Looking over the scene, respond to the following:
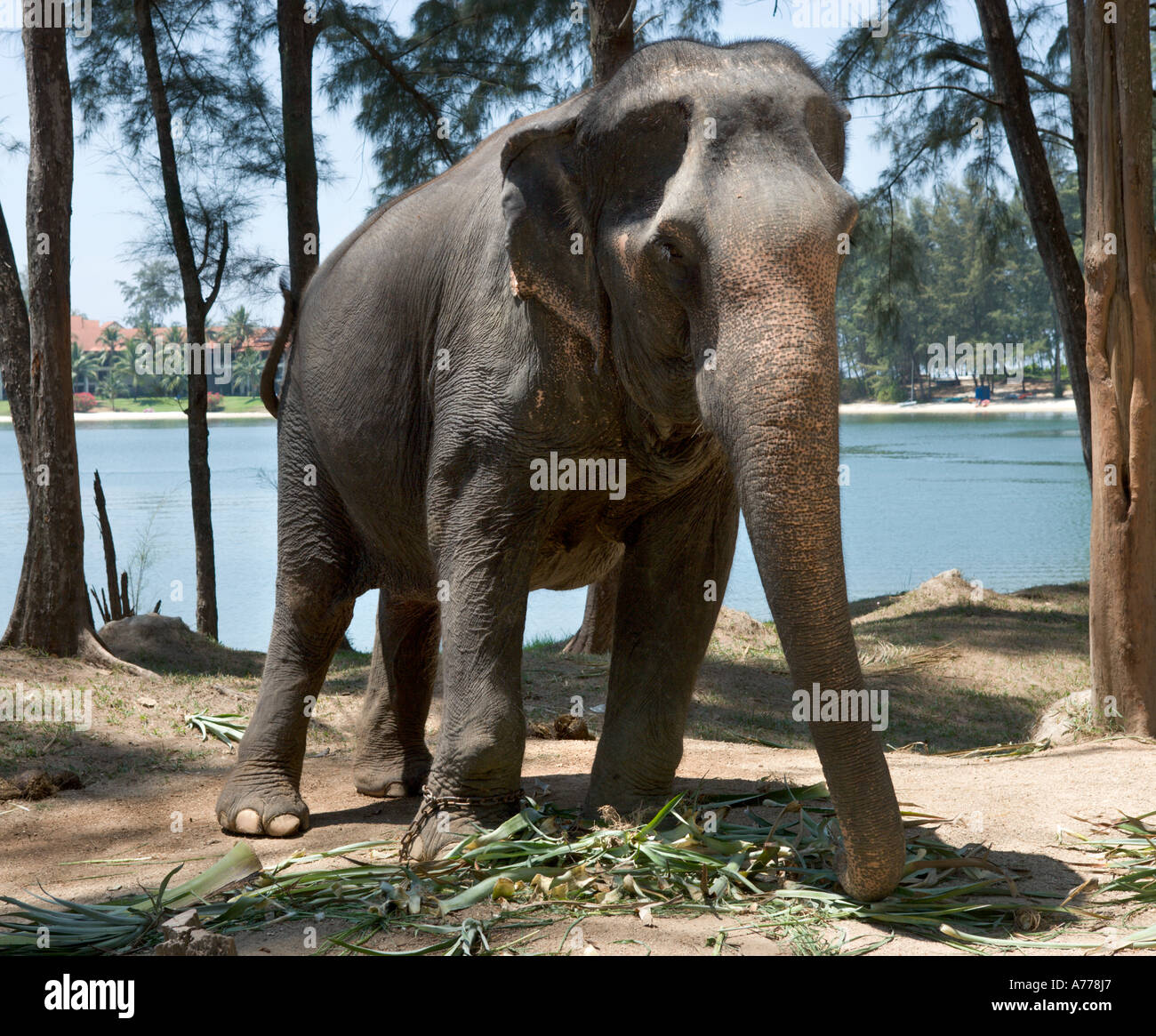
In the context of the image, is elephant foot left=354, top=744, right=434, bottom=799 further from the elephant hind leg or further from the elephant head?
the elephant head

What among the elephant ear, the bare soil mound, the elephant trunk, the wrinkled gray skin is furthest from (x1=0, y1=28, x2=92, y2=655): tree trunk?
the elephant trunk

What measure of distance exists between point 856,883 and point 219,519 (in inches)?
951

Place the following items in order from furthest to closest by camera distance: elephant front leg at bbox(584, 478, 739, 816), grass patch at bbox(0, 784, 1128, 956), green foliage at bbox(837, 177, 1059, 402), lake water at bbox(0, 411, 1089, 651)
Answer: green foliage at bbox(837, 177, 1059, 402) → lake water at bbox(0, 411, 1089, 651) → elephant front leg at bbox(584, 478, 739, 816) → grass patch at bbox(0, 784, 1128, 956)

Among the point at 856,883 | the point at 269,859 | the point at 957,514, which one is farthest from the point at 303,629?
the point at 957,514

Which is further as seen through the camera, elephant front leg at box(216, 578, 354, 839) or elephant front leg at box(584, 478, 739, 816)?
elephant front leg at box(216, 578, 354, 839)

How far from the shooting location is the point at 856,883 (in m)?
2.91

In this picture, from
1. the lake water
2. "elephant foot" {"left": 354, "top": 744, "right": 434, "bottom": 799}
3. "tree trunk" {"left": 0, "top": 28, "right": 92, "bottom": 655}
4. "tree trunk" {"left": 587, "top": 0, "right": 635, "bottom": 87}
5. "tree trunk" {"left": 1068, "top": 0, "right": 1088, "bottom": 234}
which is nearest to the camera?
"elephant foot" {"left": 354, "top": 744, "right": 434, "bottom": 799}

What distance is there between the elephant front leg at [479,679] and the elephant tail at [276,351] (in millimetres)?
1813

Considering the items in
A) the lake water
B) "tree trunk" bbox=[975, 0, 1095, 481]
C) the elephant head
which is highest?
"tree trunk" bbox=[975, 0, 1095, 481]

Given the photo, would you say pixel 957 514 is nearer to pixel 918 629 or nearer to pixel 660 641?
pixel 918 629

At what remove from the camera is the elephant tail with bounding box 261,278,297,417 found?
488cm

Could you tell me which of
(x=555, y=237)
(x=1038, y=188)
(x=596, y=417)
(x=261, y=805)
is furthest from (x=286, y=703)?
(x=1038, y=188)

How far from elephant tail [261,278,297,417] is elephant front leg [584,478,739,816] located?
1.92m

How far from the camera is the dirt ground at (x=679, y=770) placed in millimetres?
3846
